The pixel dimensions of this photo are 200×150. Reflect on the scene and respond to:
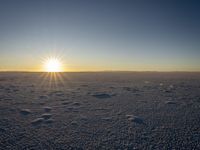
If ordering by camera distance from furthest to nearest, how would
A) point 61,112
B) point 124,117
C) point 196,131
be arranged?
point 61,112, point 124,117, point 196,131

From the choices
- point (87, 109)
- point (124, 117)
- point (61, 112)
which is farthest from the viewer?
point (87, 109)

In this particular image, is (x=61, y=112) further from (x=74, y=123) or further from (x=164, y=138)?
(x=164, y=138)

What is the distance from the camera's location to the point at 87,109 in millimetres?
25031

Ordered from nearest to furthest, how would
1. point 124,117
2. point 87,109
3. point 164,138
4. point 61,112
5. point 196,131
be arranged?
point 164,138 < point 196,131 < point 124,117 < point 61,112 < point 87,109

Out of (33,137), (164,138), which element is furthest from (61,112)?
(164,138)

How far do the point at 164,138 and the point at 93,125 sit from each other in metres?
6.94

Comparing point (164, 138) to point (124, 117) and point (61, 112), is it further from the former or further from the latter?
point (61, 112)

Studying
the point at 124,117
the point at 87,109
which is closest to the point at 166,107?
the point at 124,117

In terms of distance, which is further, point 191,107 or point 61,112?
point 191,107

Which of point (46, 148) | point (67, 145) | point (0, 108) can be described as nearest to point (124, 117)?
point (67, 145)

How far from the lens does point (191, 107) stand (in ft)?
86.5

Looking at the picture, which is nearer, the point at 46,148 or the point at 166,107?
the point at 46,148

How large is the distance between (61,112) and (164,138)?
43.4ft

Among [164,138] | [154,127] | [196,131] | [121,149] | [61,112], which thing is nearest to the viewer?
[121,149]
